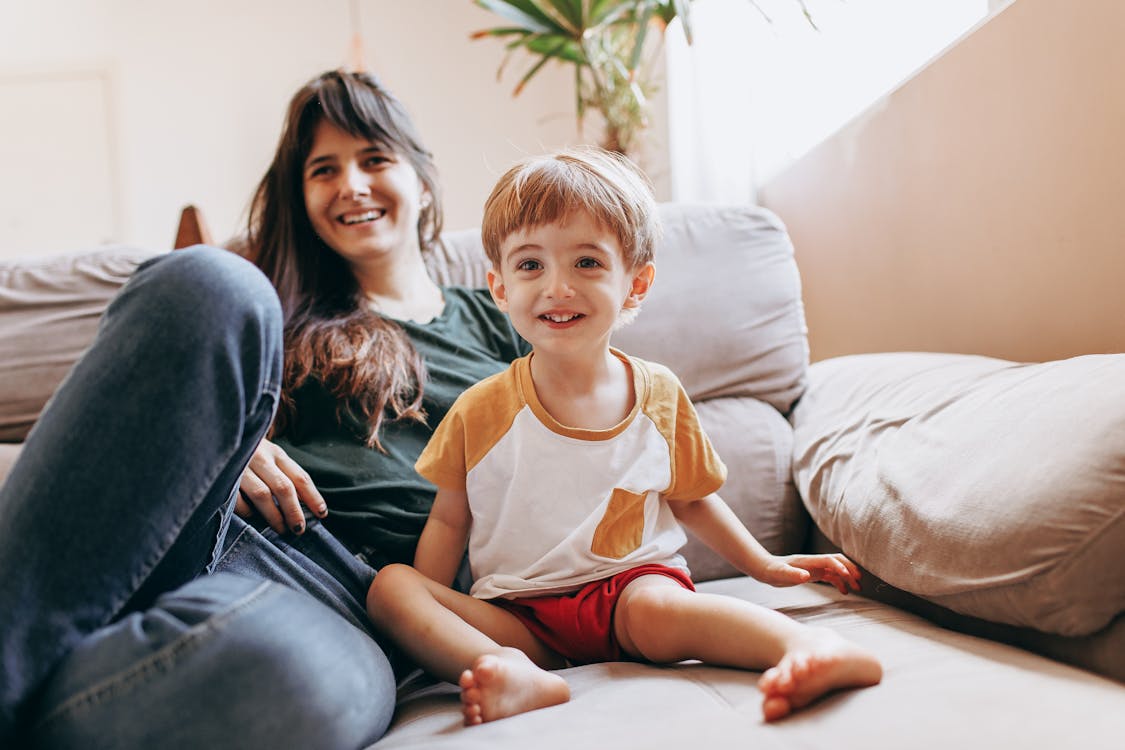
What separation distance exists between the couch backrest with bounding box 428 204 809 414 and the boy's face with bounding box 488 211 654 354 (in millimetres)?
404

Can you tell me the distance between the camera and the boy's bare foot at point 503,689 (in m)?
0.76

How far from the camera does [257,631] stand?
638 millimetres

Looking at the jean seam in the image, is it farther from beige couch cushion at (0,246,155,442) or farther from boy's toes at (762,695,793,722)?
beige couch cushion at (0,246,155,442)

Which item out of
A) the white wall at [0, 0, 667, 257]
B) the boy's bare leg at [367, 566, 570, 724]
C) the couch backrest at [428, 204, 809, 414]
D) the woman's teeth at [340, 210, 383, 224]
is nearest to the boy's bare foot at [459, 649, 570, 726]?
the boy's bare leg at [367, 566, 570, 724]

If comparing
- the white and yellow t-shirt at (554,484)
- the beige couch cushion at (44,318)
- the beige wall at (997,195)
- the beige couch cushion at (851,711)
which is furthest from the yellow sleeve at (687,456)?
the beige couch cushion at (44,318)

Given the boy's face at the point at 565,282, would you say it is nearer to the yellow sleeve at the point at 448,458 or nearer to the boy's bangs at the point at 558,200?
the boy's bangs at the point at 558,200

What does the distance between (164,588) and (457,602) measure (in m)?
0.30

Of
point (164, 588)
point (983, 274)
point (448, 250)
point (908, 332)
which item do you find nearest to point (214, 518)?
point (164, 588)

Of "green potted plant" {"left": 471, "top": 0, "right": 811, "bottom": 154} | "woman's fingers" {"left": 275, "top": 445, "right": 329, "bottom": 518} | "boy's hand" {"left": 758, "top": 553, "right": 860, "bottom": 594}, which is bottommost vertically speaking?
"boy's hand" {"left": 758, "top": 553, "right": 860, "bottom": 594}

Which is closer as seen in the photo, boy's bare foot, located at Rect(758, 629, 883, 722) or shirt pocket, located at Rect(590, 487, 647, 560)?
boy's bare foot, located at Rect(758, 629, 883, 722)

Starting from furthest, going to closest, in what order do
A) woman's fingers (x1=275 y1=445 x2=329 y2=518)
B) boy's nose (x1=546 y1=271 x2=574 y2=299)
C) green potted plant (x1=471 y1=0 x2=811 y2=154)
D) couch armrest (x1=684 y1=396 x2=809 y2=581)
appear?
green potted plant (x1=471 y1=0 x2=811 y2=154) → couch armrest (x1=684 y1=396 x2=809 y2=581) → woman's fingers (x1=275 y1=445 x2=329 y2=518) → boy's nose (x1=546 y1=271 x2=574 y2=299)

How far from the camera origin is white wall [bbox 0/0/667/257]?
3.56 m

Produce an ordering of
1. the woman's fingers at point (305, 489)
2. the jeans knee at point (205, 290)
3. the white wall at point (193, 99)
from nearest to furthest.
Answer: the jeans knee at point (205, 290), the woman's fingers at point (305, 489), the white wall at point (193, 99)

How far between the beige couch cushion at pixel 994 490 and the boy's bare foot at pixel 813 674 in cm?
16
